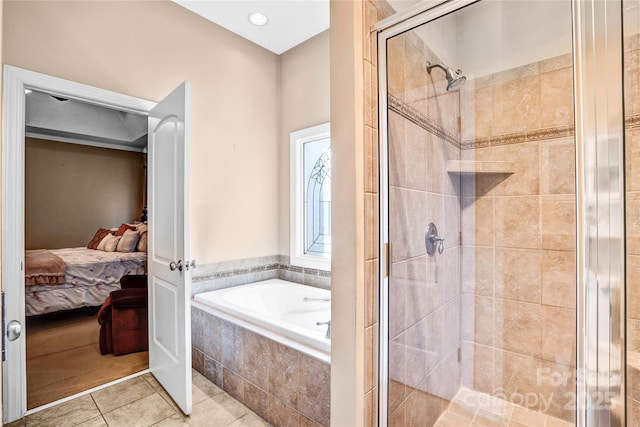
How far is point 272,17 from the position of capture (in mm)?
2602

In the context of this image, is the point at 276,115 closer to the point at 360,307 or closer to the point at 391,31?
the point at 391,31

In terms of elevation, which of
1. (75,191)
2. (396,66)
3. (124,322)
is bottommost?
(124,322)

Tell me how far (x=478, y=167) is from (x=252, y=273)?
2.09 meters

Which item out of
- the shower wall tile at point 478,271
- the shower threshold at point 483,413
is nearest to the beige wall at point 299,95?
the shower wall tile at point 478,271

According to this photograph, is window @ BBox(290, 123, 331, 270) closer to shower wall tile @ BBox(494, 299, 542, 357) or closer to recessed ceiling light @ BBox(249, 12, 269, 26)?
recessed ceiling light @ BBox(249, 12, 269, 26)

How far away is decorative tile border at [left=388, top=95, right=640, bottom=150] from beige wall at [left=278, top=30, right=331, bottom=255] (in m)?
1.27

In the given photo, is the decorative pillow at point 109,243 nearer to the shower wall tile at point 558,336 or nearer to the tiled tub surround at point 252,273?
the tiled tub surround at point 252,273

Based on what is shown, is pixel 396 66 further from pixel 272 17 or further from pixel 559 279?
pixel 272 17

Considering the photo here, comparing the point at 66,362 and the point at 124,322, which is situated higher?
the point at 124,322

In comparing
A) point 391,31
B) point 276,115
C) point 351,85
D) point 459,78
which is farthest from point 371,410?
point 276,115

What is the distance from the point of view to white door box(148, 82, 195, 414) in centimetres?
186

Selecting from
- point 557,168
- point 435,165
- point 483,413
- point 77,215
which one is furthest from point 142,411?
point 77,215

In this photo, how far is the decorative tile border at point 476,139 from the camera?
1300 millimetres

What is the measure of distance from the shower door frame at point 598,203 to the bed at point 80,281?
4309 millimetres
